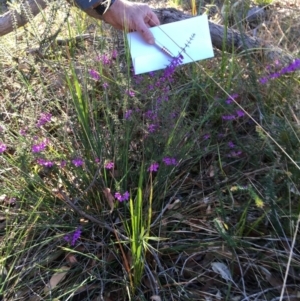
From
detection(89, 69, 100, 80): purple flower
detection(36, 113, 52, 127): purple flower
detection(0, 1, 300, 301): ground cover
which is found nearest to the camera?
detection(0, 1, 300, 301): ground cover

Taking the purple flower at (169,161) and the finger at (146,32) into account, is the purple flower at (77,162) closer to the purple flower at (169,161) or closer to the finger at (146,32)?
the purple flower at (169,161)

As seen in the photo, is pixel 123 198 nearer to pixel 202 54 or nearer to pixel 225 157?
pixel 225 157

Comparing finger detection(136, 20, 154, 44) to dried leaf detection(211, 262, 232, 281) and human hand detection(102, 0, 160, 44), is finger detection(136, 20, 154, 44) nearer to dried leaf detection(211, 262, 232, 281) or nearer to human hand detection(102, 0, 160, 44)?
human hand detection(102, 0, 160, 44)

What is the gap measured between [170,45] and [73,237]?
2.95 ft

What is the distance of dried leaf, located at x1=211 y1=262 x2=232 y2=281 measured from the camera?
128 cm

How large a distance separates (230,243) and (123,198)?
0.34m

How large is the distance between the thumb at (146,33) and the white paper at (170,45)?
0.02 metres

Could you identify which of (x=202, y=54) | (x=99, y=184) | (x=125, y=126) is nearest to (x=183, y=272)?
(x=99, y=184)

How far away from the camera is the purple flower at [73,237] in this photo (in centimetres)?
128

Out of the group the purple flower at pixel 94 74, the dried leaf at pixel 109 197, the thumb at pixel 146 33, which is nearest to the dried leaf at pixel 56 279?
the dried leaf at pixel 109 197

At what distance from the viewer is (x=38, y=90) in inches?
73.6

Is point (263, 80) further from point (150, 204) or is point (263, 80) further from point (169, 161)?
point (150, 204)

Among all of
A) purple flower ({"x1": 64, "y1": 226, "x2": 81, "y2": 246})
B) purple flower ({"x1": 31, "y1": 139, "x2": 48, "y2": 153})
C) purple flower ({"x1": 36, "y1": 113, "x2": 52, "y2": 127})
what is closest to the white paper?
purple flower ({"x1": 36, "y1": 113, "x2": 52, "y2": 127})

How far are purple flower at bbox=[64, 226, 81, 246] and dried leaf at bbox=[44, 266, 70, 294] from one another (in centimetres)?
8
